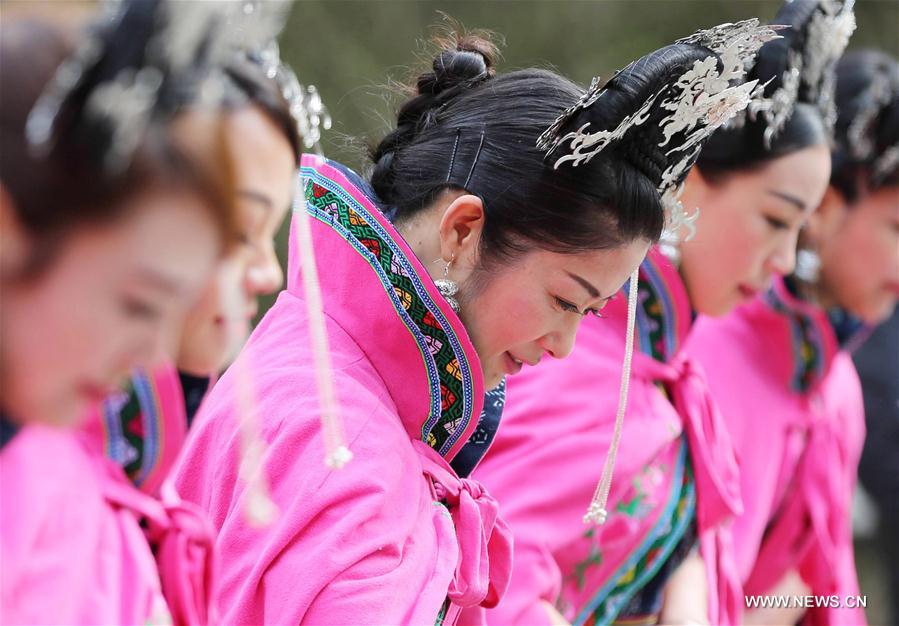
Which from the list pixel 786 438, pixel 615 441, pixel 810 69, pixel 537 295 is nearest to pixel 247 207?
pixel 537 295

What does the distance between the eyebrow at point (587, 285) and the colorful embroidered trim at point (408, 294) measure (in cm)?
17

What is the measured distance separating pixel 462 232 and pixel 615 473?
1.93ft

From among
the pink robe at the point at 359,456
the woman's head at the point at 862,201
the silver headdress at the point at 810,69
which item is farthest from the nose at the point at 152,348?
the woman's head at the point at 862,201

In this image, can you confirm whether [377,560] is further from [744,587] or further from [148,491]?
[744,587]

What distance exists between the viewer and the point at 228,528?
1.38 meters

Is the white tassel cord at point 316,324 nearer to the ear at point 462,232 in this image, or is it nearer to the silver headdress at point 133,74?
the silver headdress at point 133,74

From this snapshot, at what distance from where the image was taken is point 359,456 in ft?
4.54

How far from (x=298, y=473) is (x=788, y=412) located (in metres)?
1.46

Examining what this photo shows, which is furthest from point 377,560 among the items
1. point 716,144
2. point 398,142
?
point 716,144

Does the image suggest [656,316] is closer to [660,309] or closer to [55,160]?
[660,309]

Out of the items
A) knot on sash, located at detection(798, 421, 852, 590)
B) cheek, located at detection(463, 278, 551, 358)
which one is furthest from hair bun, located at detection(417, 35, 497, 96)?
knot on sash, located at detection(798, 421, 852, 590)

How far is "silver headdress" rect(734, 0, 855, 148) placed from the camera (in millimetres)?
2139

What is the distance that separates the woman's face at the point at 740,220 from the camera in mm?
2189

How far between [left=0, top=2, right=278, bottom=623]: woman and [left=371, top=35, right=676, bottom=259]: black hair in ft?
2.02
